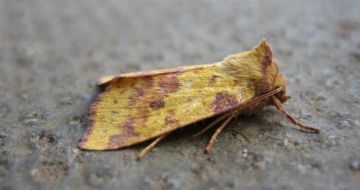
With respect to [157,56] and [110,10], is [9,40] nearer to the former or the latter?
[110,10]

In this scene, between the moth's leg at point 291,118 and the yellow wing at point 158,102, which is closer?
the yellow wing at point 158,102

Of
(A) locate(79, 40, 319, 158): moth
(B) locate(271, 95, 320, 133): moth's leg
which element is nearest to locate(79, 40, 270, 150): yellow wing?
(A) locate(79, 40, 319, 158): moth

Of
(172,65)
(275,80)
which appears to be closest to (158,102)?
(275,80)

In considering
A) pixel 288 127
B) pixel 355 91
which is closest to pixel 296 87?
pixel 355 91

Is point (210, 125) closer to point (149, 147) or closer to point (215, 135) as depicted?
point (215, 135)

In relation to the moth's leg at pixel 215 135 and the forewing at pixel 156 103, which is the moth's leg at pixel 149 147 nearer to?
the forewing at pixel 156 103

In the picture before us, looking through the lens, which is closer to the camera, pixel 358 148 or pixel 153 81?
pixel 358 148

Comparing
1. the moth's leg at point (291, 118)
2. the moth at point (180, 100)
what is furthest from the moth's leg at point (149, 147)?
the moth's leg at point (291, 118)

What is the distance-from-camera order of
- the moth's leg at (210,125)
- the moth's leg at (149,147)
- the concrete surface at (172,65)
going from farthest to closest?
the moth's leg at (210,125)
the moth's leg at (149,147)
the concrete surface at (172,65)
